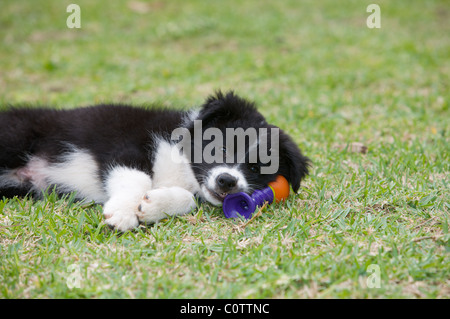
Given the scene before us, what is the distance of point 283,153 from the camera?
3.75 meters

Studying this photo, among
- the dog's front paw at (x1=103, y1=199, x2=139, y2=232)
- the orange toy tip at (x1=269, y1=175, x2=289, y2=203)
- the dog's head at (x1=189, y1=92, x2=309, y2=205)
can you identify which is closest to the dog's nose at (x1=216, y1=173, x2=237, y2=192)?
the dog's head at (x1=189, y1=92, x2=309, y2=205)

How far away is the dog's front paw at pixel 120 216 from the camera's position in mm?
3199

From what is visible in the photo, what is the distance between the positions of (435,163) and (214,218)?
225cm

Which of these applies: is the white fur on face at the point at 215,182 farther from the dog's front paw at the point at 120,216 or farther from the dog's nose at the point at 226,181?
the dog's front paw at the point at 120,216

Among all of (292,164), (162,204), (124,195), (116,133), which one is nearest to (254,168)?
(292,164)

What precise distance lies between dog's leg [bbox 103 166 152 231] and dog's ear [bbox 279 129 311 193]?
1076 millimetres

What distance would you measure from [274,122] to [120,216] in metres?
2.87

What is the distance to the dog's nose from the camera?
340cm

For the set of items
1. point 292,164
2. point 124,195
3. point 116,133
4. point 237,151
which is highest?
point 116,133

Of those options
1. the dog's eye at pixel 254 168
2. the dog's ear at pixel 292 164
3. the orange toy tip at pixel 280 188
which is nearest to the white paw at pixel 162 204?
the dog's eye at pixel 254 168

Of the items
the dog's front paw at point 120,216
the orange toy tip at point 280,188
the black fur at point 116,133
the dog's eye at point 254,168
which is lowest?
the dog's front paw at point 120,216

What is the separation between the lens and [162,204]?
3348mm

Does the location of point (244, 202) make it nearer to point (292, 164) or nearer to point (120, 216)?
point (292, 164)
